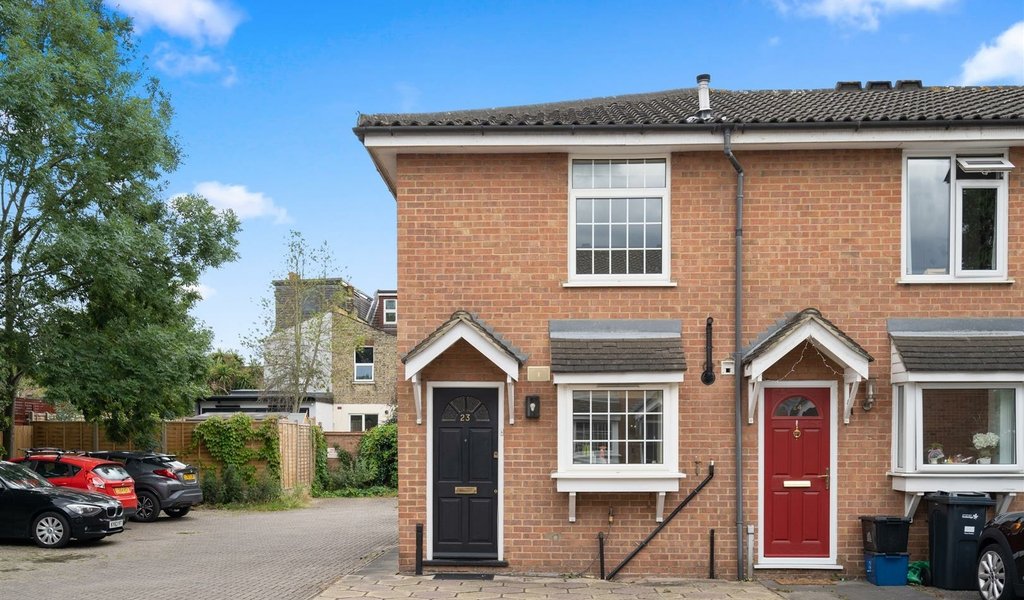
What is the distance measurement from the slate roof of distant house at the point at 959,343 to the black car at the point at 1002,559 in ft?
7.11


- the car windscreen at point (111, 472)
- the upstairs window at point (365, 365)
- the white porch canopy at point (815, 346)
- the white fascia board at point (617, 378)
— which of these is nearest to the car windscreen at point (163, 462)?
the car windscreen at point (111, 472)

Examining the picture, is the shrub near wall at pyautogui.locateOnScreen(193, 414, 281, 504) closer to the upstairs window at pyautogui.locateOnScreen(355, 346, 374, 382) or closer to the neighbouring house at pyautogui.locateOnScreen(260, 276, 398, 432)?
the neighbouring house at pyautogui.locateOnScreen(260, 276, 398, 432)

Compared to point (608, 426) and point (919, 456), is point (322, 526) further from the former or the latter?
point (919, 456)

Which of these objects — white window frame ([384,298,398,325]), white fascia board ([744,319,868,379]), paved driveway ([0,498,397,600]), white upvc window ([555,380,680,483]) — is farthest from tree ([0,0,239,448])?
white window frame ([384,298,398,325])

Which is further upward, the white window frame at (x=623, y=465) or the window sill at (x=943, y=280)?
the window sill at (x=943, y=280)

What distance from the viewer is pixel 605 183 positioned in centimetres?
1264

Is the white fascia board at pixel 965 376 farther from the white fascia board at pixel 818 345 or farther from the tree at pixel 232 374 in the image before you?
the tree at pixel 232 374

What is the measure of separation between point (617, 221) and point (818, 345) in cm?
302

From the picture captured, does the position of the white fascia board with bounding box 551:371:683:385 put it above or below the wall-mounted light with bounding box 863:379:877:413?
above

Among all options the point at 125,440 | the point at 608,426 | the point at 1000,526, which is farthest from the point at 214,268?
the point at 1000,526

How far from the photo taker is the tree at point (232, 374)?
1539 inches

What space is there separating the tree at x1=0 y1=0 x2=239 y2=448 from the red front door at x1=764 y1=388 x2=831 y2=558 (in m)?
14.0

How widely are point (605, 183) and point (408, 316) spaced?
3.17 m

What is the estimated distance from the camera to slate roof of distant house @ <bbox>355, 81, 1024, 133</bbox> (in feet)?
39.4
